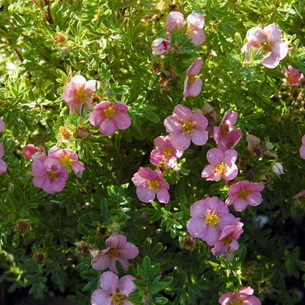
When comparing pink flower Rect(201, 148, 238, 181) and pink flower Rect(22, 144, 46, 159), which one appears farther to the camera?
pink flower Rect(22, 144, 46, 159)

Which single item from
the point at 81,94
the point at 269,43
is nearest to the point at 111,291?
the point at 81,94

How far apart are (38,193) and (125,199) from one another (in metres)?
0.34

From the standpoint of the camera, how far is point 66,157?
1975 millimetres

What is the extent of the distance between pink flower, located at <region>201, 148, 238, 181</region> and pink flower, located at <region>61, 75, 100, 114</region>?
0.43 metres

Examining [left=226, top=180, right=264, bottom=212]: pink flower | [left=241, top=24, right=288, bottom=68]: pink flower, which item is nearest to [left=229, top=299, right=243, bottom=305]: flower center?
[left=226, top=180, right=264, bottom=212]: pink flower

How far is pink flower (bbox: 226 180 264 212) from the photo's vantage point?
6.64ft

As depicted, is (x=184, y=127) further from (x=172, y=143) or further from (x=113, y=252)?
(x=113, y=252)

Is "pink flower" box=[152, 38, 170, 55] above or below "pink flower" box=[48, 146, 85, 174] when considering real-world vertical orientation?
above

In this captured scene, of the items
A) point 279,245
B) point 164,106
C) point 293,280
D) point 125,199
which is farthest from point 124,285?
point 293,280

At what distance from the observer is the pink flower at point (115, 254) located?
1989mm

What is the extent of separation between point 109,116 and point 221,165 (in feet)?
1.31

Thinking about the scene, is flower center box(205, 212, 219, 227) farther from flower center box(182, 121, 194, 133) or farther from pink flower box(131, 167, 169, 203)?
flower center box(182, 121, 194, 133)

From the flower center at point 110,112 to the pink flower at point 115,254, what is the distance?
0.38m

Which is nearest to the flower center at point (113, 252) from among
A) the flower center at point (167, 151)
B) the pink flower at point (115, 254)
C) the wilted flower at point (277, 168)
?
the pink flower at point (115, 254)
